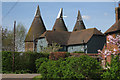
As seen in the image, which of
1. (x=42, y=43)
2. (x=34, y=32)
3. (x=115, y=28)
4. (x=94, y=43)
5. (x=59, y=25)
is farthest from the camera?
(x=59, y=25)

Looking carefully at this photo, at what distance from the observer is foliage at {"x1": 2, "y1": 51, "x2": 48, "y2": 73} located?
16812mm

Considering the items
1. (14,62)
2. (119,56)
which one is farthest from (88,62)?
(14,62)

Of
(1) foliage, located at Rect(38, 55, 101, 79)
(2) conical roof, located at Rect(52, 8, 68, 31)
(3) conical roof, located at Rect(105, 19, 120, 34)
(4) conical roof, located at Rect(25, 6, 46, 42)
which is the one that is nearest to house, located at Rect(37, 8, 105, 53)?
(2) conical roof, located at Rect(52, 8, 68, 31)

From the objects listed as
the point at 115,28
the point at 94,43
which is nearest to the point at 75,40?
the point at 94,43

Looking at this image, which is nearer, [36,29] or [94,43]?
[94,43]

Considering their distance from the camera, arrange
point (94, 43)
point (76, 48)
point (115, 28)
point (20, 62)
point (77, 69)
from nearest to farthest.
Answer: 1. point (77, 69)
2. point (20, 62)
3. point (115, 28)
4. point (94, 43)
5. point (76, 48)

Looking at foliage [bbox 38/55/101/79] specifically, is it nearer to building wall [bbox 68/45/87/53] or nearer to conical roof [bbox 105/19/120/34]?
conical roof [bbox 105/19/120/34]

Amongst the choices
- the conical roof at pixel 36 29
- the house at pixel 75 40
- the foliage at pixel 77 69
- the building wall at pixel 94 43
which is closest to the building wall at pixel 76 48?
the house at pixel 75 40

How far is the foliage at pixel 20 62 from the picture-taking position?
1681cm

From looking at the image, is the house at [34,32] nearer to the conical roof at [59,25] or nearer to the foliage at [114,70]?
the conical roof at [59,25]

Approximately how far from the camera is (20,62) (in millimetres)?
17266

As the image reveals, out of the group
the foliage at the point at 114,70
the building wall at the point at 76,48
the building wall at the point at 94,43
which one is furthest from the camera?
the building wall at the point at 76,48

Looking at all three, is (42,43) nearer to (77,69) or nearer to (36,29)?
(36,29)

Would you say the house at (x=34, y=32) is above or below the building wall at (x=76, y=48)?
above
